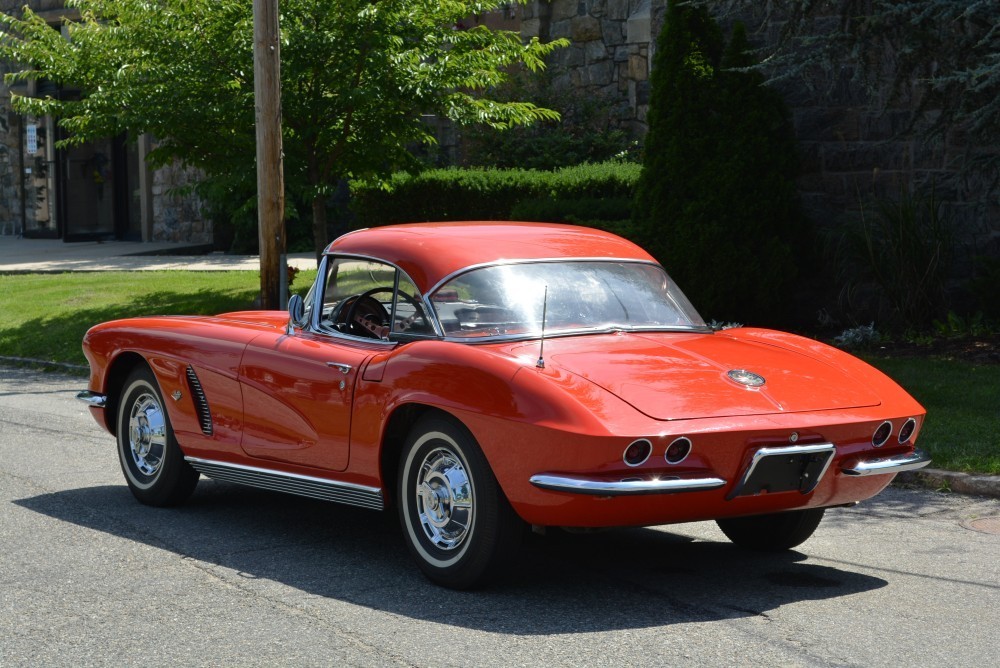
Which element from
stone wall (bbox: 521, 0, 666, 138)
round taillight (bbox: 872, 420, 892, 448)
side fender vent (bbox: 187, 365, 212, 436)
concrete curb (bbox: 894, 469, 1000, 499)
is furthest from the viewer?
stone wall (bbox: 521, 0, 666, 138)

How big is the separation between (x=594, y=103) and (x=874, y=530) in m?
15.3

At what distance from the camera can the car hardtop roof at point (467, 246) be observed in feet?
20.9

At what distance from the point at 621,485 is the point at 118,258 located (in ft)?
65.7

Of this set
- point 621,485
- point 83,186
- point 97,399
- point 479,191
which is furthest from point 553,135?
point 621,485

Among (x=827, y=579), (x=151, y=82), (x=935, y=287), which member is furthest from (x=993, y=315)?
(x=151, y=82)

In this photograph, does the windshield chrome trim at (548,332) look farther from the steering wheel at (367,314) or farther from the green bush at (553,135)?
the green bush at (553,135)

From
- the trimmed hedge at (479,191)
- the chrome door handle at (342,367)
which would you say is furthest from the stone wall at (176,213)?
the chrome door handle at (342,367)

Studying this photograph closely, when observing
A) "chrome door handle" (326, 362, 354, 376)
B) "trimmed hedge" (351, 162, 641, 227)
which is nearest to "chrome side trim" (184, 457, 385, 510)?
"chrome door handle" (326, 362, 354, 376)

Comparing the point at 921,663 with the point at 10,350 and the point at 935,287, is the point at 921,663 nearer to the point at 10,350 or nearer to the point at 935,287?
the point at 935,287

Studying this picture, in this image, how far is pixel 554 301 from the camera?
6.27m

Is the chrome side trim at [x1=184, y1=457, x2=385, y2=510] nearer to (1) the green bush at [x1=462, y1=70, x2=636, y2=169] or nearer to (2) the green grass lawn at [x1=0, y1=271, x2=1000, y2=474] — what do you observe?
(2) the green grass lawn at [x1=0, y1=271, x2=1000, y2=474]

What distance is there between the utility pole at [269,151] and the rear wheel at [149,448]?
17.9 feet

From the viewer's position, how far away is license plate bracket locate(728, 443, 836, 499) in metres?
5.30

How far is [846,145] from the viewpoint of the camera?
47.1ft
